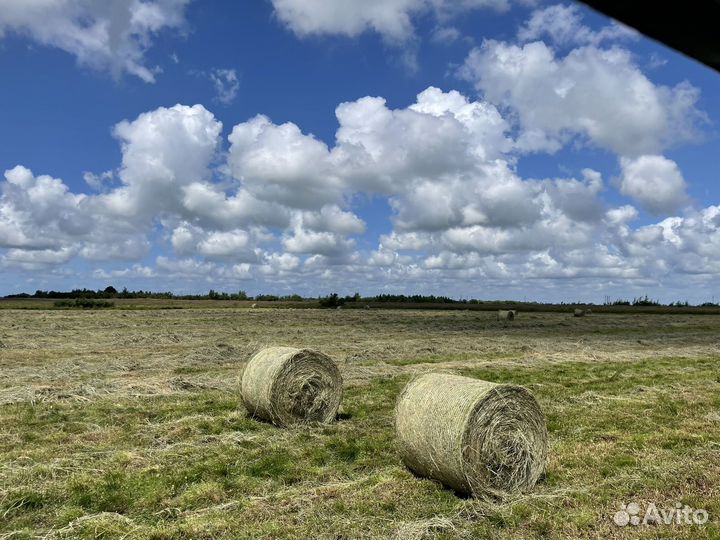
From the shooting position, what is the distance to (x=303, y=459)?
8172 millimetres

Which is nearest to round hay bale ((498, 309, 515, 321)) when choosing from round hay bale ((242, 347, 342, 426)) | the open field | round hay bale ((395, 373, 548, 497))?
the open field

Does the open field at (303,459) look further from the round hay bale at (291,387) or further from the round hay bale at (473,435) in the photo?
the round hay bale at (291,387)

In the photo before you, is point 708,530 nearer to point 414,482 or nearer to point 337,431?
point 414,482

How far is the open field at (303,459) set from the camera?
234 inches

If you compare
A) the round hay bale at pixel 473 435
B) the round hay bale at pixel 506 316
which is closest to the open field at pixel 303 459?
the round hay bale at pixel 473 435

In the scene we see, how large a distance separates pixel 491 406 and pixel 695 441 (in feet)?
14.0

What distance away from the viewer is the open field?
593cm

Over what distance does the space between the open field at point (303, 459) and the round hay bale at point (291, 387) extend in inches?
15.4

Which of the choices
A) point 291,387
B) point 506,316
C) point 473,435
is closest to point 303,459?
point 291,387

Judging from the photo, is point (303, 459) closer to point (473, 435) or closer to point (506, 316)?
point (473, 435)

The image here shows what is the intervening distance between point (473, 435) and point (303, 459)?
2718 millimetres

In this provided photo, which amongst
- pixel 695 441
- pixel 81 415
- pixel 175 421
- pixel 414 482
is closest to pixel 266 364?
pixel 175 421

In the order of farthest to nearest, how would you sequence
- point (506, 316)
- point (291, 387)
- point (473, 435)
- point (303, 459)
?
point (506, 316), point (291, 387), point (303, 459), point (473, 435)

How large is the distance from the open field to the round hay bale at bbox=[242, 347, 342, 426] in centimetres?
39
